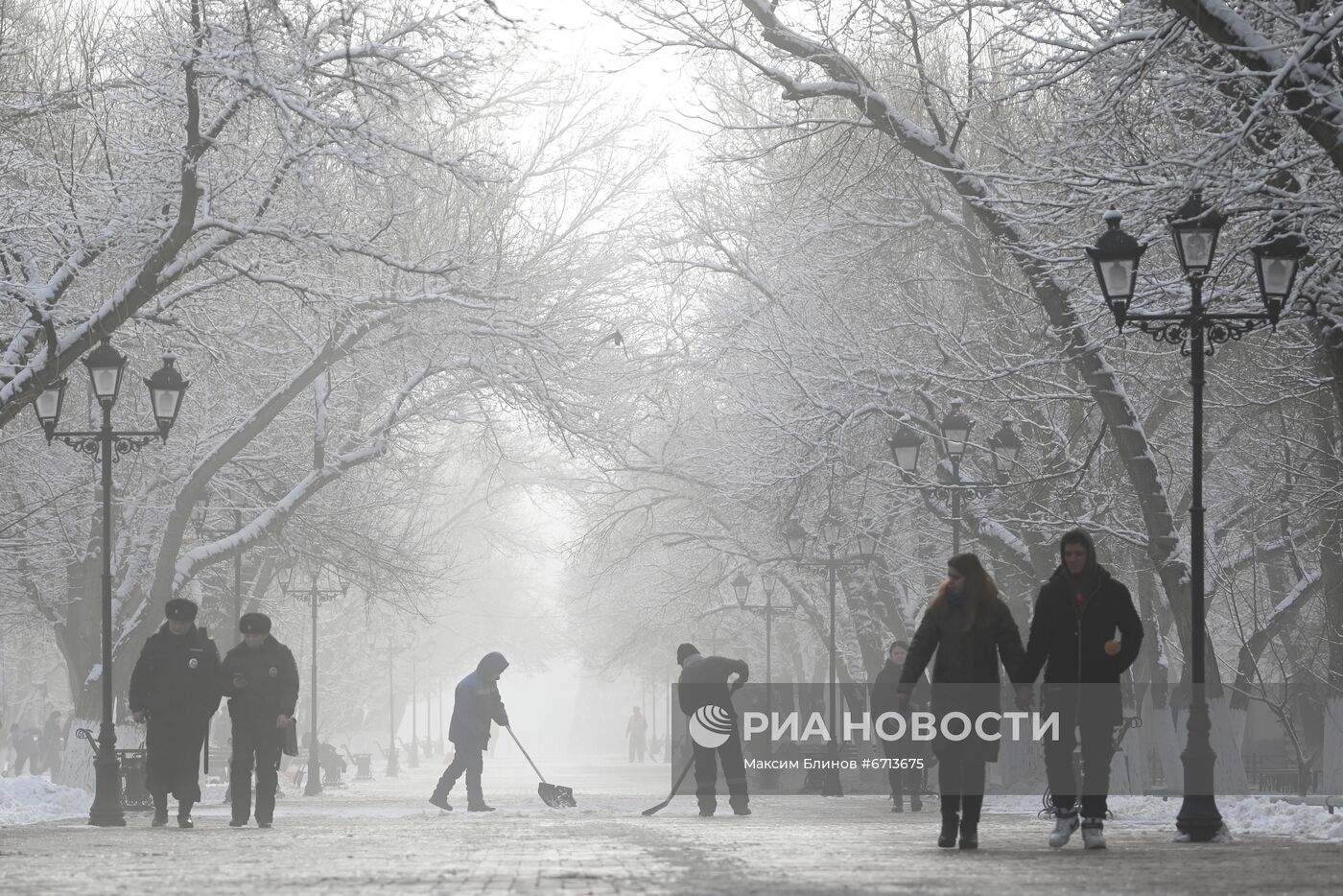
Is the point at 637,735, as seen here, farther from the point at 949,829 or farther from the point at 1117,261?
the point at 949,829

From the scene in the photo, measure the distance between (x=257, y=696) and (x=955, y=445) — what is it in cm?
988

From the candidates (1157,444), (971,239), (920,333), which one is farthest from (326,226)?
(1157,444)

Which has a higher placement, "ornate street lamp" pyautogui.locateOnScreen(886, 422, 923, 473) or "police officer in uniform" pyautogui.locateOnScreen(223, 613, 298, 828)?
"ornate street lamp" pyautogui.locateOnScreen(886, 422, 923, 473)

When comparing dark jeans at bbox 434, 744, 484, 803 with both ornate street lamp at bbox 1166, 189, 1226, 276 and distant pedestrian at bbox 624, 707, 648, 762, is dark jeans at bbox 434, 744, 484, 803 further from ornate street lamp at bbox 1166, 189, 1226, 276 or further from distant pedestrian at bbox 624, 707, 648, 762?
distant pedestrian at bbox 624, 707, 648, 762

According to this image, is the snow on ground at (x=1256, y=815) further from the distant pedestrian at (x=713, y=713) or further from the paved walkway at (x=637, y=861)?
the distant pedestrian at (x=713, y=713)

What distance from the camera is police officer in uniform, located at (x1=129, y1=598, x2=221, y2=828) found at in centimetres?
1620

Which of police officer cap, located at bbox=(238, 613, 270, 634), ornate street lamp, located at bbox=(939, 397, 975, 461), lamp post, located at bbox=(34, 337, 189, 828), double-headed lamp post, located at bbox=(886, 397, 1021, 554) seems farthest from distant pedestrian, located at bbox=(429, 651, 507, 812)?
police officer cap, located at bbox=(238, 613, 270, 634)

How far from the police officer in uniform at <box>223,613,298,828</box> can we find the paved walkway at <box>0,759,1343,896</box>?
61 centimetres

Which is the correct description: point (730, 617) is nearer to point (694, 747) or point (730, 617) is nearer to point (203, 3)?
point (694, 747)

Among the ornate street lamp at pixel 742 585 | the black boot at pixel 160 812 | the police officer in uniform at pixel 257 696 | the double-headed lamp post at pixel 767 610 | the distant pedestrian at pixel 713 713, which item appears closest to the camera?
the police officer in uniform at pixel 257 696

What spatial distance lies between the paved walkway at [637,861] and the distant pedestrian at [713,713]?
2297mm

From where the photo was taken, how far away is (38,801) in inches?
882

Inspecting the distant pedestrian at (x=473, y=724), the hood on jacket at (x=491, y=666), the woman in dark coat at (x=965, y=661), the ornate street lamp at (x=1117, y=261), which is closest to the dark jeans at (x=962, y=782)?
the woman in dark coat at (x=965, y=661)

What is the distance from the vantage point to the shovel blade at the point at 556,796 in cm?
2298
